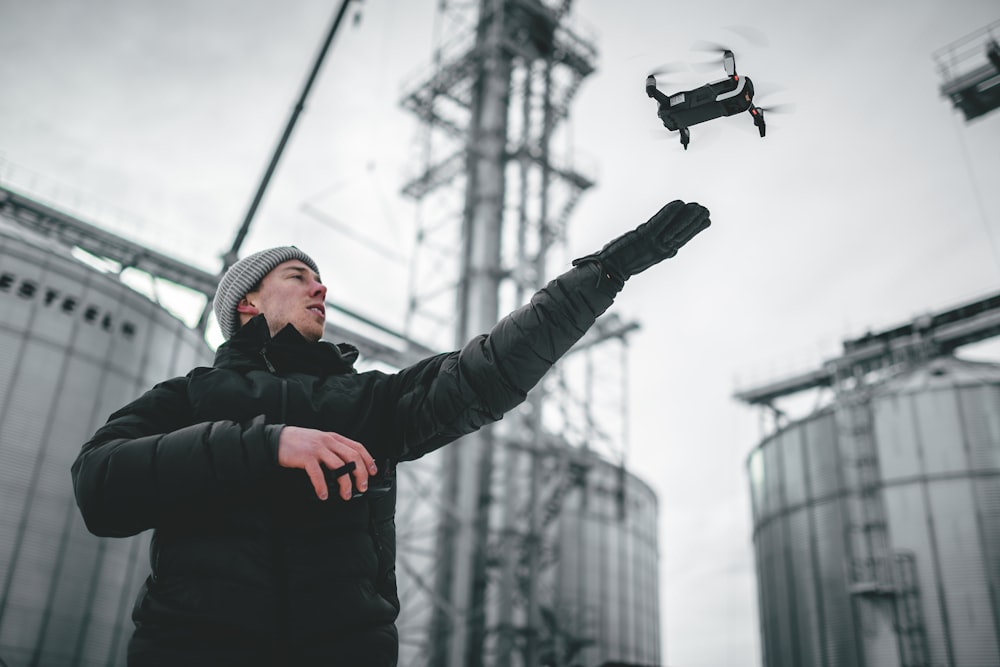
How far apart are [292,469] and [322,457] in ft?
0.49

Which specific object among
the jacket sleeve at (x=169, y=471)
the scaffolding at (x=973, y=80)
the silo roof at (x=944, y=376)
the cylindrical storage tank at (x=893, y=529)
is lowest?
the jacket sleeve at (x=169, y=471)

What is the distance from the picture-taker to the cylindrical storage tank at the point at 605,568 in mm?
26500

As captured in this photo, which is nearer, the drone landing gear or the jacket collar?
the jacket collar

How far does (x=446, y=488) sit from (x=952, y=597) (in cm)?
1108

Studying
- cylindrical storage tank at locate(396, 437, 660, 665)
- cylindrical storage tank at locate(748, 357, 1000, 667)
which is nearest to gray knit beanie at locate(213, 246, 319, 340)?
cylindrical storage tank at locate(396, 437, 660, 665)

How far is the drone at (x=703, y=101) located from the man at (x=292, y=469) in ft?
3.70

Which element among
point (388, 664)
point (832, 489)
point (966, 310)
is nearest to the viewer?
point (388, 664)

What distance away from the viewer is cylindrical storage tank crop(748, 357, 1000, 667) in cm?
1842

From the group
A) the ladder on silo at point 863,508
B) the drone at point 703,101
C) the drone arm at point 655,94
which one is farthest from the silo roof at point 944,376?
the drone arm at point 655,94

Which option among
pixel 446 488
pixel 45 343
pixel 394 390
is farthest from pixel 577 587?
pixel 394 390

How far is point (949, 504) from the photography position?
19.2 metres

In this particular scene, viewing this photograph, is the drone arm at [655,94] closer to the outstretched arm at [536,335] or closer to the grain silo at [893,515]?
the outstretched arm at [536,335]

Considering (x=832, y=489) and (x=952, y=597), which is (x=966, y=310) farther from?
(x=952, y=597)

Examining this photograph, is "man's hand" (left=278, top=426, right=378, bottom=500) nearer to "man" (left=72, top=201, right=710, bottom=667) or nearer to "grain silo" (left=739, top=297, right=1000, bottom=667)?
"man" (left=72, top=201, right=710, bottom=667)
